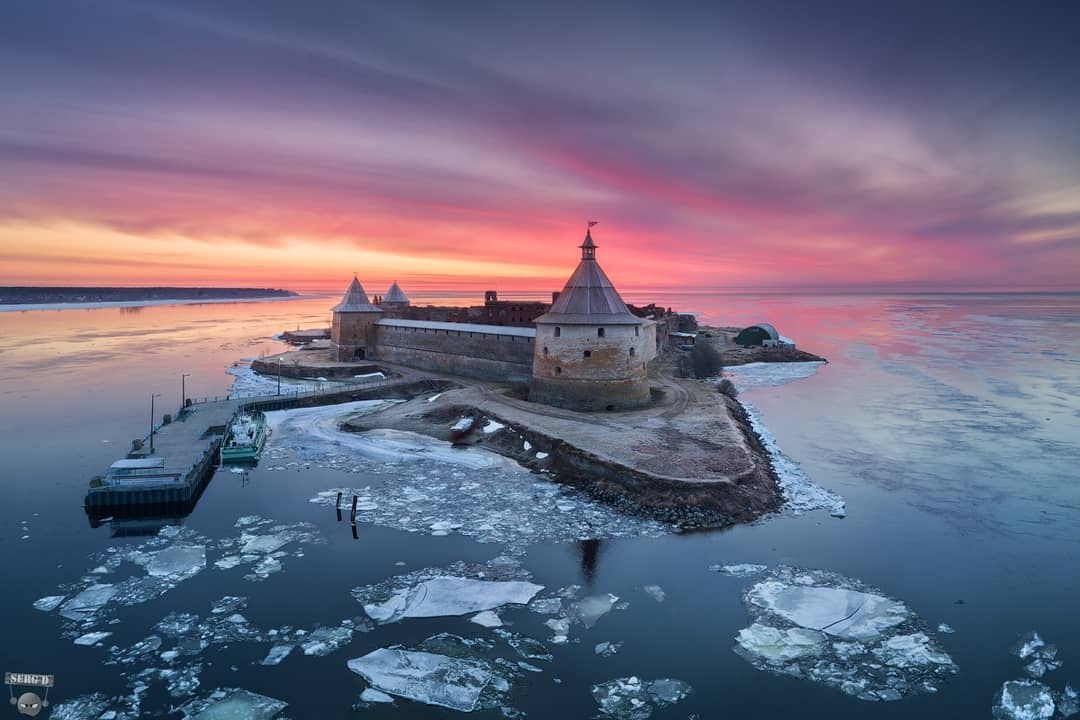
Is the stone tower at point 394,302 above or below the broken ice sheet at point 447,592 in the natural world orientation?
above

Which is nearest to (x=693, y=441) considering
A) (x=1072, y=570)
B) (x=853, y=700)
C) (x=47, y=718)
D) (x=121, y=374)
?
(x=1072, y=570)

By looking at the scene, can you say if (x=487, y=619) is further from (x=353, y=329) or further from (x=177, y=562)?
(x=353, y=329)

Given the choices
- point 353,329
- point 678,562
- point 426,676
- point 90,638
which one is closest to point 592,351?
point 678,562

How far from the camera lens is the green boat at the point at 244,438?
21531mm

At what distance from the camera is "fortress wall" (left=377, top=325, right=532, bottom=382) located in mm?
31688

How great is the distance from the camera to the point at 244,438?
22.9 meters

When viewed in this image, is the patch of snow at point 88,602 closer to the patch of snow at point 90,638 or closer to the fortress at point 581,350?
the patch of snow at point 90,638

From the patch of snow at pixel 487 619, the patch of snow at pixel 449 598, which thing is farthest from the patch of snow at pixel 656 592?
the patch of snow at pixel 487 619

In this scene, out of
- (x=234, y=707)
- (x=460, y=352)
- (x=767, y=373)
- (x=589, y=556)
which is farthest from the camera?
(x=767, y=373)

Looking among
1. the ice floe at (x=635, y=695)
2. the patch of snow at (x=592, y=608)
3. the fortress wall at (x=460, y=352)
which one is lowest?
the ice floe at (x=635, y=695)

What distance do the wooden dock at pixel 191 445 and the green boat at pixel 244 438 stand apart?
16.7 inches

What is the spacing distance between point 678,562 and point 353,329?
31.5 m

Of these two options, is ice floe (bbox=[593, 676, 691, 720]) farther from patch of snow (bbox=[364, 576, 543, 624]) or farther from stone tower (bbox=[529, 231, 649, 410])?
stone tower (bbox=[529, 231, 649, 410])

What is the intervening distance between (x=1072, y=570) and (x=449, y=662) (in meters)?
13.7
